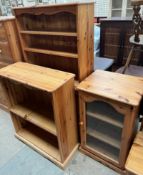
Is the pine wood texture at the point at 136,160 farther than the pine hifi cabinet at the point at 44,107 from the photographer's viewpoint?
No

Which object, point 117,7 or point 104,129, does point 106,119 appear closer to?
point 104,129

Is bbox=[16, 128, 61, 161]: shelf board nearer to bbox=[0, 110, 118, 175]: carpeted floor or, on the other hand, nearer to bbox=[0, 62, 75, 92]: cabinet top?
bbox=[0, 110, 118, 175]: carpeted floor

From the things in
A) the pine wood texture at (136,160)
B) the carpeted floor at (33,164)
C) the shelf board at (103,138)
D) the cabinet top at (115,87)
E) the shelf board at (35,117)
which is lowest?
the carpeted floor at (33,164)

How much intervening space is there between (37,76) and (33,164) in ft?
2.93

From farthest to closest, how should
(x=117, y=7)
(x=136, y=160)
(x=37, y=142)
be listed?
1. (x=117, y=7)
2. (x=37, y=142)
3. (x=136, y=160)

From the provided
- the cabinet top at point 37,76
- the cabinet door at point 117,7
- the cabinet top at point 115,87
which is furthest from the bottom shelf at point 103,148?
the cabinet door at point 117,7

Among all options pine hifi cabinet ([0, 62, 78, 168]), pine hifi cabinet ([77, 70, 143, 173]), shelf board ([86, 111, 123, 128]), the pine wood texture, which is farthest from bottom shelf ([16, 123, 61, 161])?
the pine wood texture

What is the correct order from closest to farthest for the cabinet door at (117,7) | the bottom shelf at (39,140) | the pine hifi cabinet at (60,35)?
the pine hifi cabinet at (60,35) → the bottom shelf at (39,140) → the cabinet door at (117,7)

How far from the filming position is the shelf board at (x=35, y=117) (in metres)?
1.37

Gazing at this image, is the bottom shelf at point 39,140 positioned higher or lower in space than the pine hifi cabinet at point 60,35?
lower

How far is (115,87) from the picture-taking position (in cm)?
116

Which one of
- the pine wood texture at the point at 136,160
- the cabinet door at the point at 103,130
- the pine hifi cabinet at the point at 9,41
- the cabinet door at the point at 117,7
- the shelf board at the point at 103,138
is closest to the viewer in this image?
the pine wood texture at the point at 136,160

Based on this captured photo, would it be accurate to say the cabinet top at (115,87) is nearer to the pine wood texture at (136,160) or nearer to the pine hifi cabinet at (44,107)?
the pine hifi cabinet at (44,107)

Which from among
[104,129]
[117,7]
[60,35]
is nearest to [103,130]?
[104,129]
